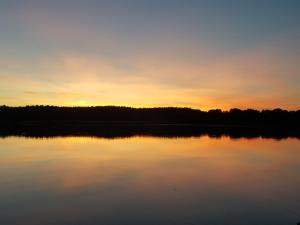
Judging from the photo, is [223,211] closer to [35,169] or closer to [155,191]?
[155,191]

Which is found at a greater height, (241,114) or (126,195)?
(241,114)

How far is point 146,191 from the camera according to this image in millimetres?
9984

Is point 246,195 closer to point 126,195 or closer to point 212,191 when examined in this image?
point 212,191

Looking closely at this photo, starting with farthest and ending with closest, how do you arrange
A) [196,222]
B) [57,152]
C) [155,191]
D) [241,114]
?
[241,114] < [57,152] < [155,191] < [196,222]

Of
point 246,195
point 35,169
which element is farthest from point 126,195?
point 35,169

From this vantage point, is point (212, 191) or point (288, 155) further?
point (288, 155)

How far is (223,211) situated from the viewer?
7922 millimetres

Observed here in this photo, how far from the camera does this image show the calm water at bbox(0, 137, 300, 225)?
24.3ft

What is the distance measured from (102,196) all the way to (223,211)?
3289mm

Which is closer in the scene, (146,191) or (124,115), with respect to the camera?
(146,191)

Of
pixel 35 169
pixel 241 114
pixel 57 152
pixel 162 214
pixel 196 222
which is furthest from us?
pixel 241 114

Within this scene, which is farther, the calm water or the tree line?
the tree line

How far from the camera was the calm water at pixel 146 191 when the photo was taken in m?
7.42

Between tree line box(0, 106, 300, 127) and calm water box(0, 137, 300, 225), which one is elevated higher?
tree line box(0, 106, 300, 127)
